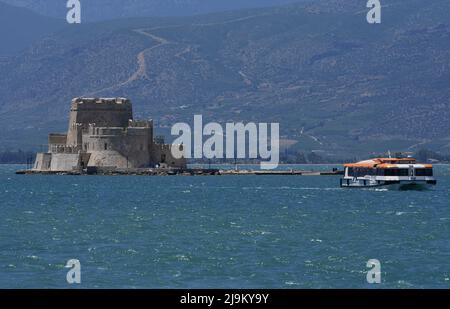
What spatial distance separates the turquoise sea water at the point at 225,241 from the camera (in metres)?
53.0

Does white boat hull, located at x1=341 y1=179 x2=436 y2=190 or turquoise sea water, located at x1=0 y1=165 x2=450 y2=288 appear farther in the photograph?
white boat hull, located at x1=341 y1=179 x2=436 y2=190

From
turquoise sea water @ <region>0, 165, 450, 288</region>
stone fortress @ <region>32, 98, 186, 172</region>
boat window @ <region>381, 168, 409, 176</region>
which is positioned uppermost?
stone fortress @ <region>32, 98, 186, 172</region>

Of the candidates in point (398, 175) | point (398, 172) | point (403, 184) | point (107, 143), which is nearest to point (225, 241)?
point (403, 184)

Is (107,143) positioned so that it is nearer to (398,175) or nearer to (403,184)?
(398,175)

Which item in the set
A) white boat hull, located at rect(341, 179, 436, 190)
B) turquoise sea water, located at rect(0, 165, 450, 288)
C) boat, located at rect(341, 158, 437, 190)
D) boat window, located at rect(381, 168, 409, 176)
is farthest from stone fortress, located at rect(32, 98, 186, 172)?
turquoise sea water, located at rect(0, 165, 450, 288)

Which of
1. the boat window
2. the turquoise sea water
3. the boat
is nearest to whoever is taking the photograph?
the turquoise sea water

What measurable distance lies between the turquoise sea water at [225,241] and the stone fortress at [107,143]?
60225 millimetres

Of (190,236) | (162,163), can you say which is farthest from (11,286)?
(162,163)

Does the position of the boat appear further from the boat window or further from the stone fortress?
the stone fortress

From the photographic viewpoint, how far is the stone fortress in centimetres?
17950

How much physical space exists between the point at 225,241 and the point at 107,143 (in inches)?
4427

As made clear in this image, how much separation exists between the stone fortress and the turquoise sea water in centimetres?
6023
